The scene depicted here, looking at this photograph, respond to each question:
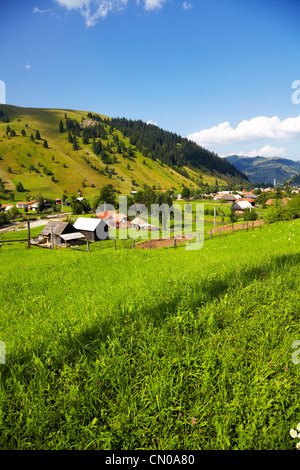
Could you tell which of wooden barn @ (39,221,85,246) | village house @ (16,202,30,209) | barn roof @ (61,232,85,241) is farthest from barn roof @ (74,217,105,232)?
village house @ (16,202,30,209)

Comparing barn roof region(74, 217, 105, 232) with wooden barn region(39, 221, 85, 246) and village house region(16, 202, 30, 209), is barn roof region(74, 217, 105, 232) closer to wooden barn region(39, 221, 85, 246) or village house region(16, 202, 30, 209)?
wooden barn region(39, 221, 85, 246)

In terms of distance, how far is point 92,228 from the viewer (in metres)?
57.0

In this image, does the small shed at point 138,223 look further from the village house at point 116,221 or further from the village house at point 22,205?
the village house at point 22,205

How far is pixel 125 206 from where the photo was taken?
85.1 metres

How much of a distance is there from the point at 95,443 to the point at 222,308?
2.59m

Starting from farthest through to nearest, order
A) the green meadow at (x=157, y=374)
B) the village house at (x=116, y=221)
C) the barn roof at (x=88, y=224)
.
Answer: the village house at (x=116, y=221) → the barn roof at (x=88, y=224) → the green meadow at (x=157, y=374)

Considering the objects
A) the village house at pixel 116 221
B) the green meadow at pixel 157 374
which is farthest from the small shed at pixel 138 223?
the green meadow at pixel 157 374

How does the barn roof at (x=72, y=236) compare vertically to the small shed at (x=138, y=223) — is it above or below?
below

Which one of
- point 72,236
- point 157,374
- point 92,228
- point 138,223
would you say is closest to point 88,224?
point 92,228

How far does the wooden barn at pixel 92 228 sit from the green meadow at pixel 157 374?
54.1 m

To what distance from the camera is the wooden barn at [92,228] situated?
2245 inches

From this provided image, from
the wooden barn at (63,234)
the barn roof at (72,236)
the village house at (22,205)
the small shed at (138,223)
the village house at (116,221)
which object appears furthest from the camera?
the village house at (22,205)

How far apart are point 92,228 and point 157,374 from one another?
56530 millimetres
